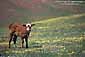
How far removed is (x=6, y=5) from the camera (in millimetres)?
2213

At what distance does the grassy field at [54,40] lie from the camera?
215 cm

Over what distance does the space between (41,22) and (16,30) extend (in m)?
0.28

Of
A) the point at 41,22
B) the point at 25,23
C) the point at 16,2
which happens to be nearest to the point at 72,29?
the point at 41,22

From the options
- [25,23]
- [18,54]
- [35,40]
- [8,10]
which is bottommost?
[18,54]

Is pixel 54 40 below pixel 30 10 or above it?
below

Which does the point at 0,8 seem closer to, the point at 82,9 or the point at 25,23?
the point at 25,23

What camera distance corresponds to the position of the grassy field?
215 cm

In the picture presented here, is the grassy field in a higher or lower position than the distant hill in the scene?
lower

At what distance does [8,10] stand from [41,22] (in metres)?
0.38

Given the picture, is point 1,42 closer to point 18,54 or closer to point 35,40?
point 18,54

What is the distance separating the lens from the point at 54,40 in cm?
218

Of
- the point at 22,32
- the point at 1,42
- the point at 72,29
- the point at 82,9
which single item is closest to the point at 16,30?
the point at 22,32

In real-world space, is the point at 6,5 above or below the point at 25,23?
above

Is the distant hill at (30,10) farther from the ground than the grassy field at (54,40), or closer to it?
farther from the ground
